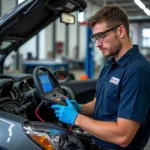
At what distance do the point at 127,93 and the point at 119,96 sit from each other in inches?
4.9

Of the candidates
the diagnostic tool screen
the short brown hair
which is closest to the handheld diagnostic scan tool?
the diagnostic tool screen

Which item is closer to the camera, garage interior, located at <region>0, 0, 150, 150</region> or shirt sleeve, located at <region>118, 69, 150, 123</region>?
shirt sleeve, located at <region>118, 69, 150, 123</region>

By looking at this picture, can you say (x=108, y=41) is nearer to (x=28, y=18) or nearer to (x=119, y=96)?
(x=119, y=96)

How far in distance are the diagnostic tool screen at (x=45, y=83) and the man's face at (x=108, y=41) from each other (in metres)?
0.62

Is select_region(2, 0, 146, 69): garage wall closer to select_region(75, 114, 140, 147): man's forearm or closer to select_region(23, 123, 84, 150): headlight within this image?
select_region(23, 123, 84, 150): headlight

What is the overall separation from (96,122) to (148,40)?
2588cm

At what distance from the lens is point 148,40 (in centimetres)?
2638

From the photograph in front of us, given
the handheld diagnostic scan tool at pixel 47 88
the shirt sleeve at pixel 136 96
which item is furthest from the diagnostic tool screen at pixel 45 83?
the shirt sleeve at pixel 136 96

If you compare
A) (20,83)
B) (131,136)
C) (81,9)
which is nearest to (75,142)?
(131,136)

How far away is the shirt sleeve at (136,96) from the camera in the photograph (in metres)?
1.65

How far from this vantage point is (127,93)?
5.53ft

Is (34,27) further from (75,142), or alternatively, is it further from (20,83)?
(75,142)

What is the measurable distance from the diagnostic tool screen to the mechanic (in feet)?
1.07

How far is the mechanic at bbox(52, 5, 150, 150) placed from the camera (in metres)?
1.66
